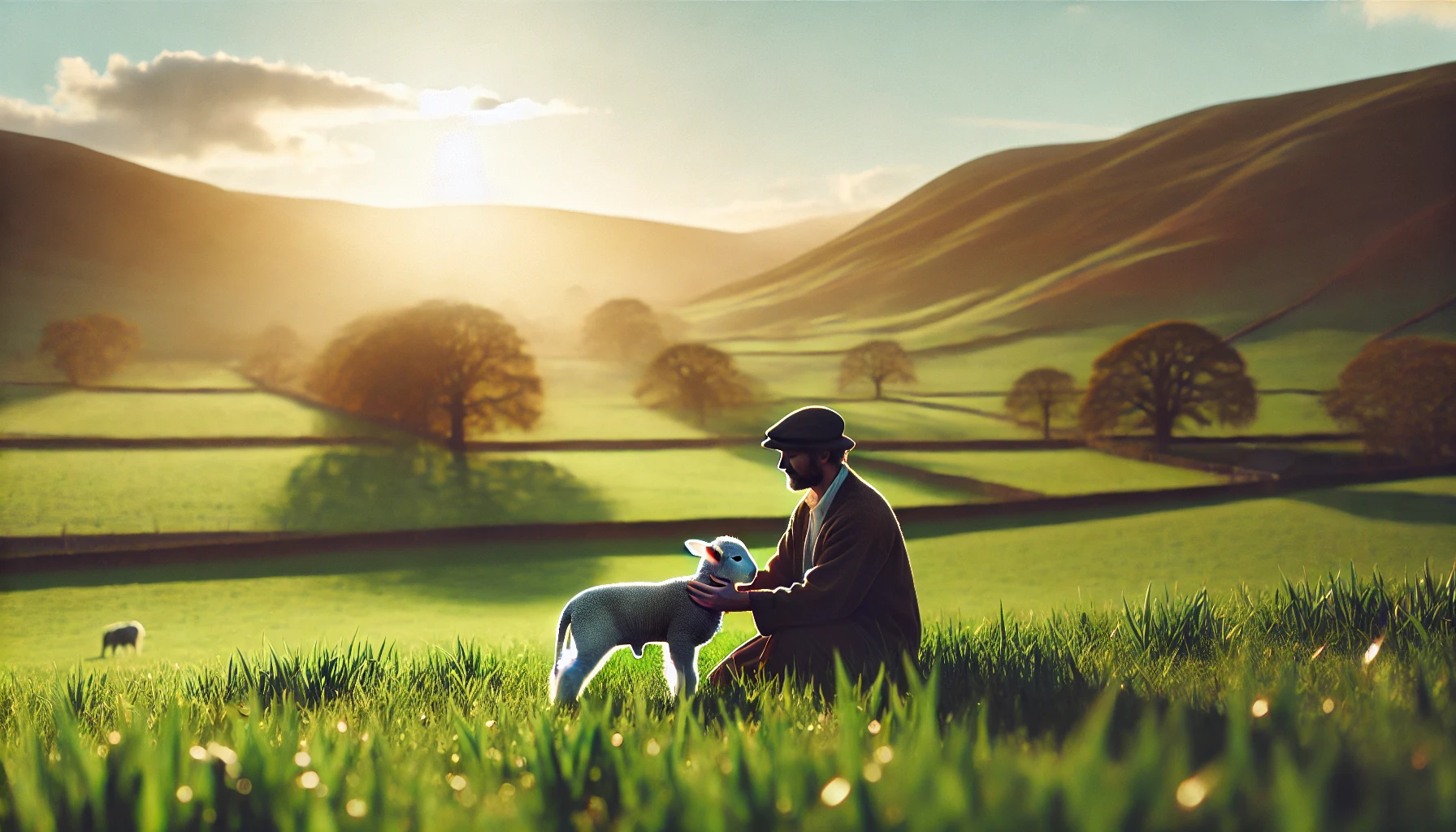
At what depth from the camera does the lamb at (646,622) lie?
12.3 feet

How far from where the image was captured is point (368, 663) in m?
5.01

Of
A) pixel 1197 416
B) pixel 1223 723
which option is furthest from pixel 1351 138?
pixel 1223 723

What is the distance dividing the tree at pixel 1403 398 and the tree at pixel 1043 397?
10.2ft

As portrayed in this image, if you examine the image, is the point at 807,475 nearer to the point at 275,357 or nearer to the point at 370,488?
the point at 370,488

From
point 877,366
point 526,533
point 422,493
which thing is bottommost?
point 526,533

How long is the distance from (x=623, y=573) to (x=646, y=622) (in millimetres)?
6487

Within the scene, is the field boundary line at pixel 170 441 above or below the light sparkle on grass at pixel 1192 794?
above

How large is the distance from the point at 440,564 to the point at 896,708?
Result: 27.8ft

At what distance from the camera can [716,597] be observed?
3.71 metres

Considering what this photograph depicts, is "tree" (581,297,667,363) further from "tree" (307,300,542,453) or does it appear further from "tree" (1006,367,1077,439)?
"tree" (1006,367,1077,439)

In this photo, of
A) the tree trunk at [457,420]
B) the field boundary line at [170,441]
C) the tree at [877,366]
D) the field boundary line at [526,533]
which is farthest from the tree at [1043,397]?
the field boundary line at [170,441]

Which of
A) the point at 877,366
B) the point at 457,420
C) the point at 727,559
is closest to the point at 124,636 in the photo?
the point at 457,420

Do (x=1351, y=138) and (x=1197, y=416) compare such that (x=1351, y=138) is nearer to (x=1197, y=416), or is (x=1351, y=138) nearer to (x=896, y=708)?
Answer: (x=1197, y=416)

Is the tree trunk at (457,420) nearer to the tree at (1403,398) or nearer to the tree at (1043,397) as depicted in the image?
the tree at (1043,397)
